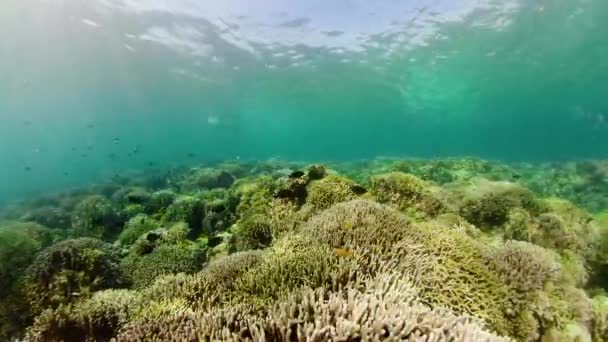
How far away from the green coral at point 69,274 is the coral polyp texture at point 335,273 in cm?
2

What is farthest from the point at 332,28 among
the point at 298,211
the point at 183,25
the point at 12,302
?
the point at 12,302

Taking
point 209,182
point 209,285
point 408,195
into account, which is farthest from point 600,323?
point 209,182

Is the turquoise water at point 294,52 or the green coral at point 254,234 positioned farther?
the turquoise water at point 294,52

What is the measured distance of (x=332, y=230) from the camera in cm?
478

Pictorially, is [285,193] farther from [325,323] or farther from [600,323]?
[600,323]

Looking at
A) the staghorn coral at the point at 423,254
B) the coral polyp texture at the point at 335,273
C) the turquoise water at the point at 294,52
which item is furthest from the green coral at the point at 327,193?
the turquoise water at the point at 294,52

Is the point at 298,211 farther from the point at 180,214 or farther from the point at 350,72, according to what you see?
the point at 350,72

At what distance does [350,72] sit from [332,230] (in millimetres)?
39161

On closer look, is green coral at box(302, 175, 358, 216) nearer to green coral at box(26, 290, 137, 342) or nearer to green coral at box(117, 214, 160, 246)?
green coral at box(26, 290, 137, 342)

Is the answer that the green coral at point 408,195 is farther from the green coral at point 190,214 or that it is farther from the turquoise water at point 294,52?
the turquoise water at point 294,52

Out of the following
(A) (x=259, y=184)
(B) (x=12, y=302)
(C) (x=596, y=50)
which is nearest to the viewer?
(B) (x=12, y=302)

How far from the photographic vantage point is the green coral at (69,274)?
5629 millimetres

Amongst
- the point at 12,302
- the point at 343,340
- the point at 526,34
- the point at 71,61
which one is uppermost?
the point at 526,34

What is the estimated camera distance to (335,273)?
3762 mm
